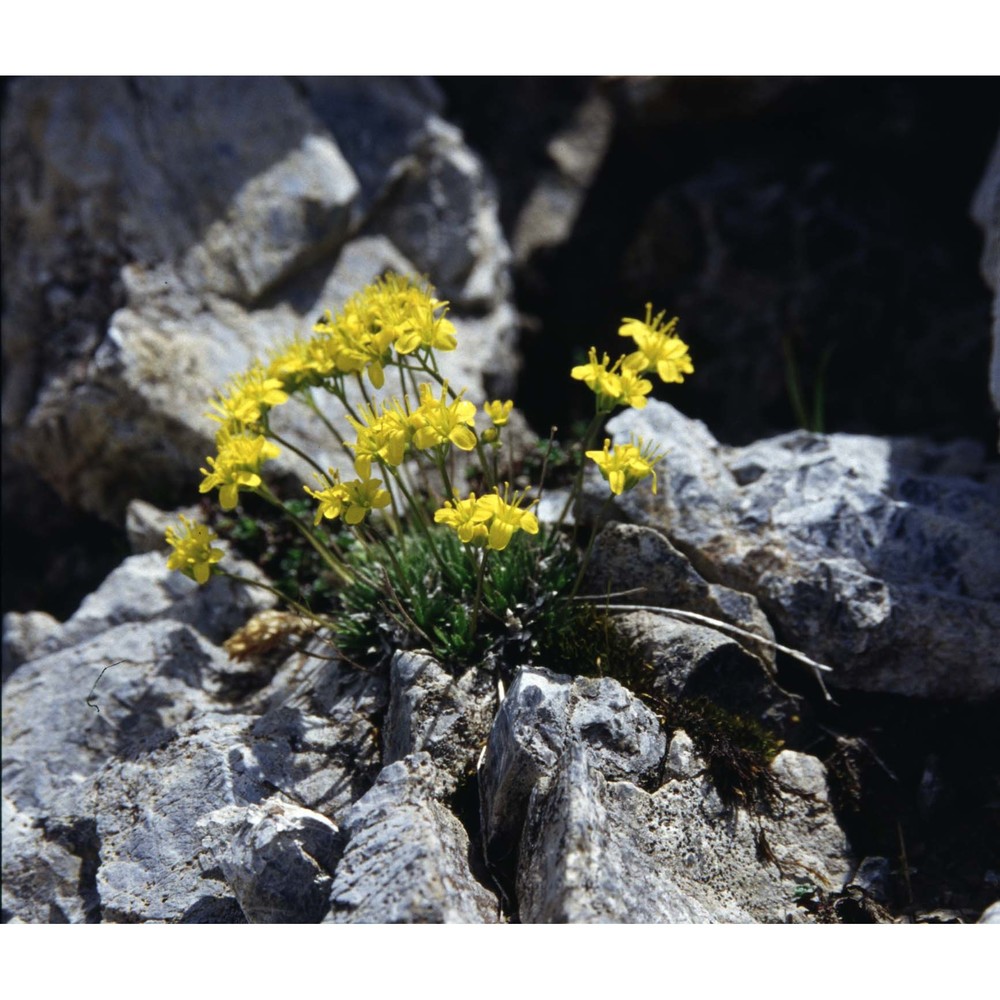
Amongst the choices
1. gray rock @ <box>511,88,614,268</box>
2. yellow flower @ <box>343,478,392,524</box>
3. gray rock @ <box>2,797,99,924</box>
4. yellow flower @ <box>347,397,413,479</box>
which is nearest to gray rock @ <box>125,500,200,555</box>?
gray rock @ <box>2,797,99,924</box>

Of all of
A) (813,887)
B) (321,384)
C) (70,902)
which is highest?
(321,384)

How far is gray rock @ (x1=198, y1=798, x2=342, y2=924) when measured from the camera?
143 inches

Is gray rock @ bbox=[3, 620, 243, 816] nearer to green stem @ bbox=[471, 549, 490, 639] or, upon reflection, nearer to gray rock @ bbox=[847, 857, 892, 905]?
green stem @ bbox=[471, 549, 490, 639]

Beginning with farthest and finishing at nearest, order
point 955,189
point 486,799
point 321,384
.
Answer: point 955,189 → point 321,384 → point 486,799

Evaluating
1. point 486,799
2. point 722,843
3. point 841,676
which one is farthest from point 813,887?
point 486,799

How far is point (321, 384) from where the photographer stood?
4262 mm

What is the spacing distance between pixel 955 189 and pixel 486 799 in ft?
19.3

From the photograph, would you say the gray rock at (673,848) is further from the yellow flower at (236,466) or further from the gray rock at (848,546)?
the yellow flower at (236,466)

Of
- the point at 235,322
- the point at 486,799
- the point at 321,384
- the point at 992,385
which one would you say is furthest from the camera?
the point at 235,322

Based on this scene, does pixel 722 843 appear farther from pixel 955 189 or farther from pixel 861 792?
pixel 955 189

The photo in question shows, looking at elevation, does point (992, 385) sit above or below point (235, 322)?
below

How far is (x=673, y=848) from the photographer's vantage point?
379 cm

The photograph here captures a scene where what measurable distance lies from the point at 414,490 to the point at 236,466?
1.15 metres

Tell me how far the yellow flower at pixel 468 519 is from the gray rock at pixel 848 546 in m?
1.30
